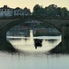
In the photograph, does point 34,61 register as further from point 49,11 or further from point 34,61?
point 49,11

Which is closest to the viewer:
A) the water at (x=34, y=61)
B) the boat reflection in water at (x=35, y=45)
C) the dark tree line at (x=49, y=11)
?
the water at (x=34, y=61)

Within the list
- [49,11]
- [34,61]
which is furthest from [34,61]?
[49,11]

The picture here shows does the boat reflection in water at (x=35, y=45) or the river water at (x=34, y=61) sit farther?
the boat reflection in water at (x=35, y=45)

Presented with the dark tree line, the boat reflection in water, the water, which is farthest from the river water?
the dark tree line

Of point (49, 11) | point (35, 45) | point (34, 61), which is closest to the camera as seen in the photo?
point (34, 61)

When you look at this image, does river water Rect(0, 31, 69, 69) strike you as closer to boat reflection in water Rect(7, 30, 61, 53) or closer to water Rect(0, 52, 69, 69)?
water Rect(0, 52, 69, 69)

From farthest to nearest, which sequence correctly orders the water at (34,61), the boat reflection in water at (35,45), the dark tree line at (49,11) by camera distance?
the dark tree line at (49,11) → the boat reflection in water at (35,45) → the water at (34,61)

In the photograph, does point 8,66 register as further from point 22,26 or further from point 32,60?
point 22,26

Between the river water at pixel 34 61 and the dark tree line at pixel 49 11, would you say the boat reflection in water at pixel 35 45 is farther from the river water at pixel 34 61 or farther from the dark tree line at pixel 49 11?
the dark tree line at pixel 49 11

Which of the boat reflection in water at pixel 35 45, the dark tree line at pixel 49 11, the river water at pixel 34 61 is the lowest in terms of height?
the boat reflection in water at pixel 35 45

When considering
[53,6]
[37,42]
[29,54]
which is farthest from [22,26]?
[29,54]

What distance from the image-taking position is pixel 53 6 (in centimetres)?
10900

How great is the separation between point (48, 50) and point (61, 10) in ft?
195

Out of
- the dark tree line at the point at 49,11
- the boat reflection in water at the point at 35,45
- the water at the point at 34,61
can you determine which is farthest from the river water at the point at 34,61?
the dark tree line at the point at 49,11
